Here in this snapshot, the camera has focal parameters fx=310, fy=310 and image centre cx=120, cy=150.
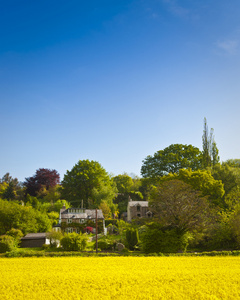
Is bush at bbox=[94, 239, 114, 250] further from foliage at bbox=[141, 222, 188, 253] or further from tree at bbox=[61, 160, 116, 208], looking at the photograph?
tree at bbox=[61, 160, 116, 208]

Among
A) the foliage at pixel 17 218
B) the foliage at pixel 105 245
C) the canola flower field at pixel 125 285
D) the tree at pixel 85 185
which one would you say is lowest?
the canola flower field at pixel 125 285

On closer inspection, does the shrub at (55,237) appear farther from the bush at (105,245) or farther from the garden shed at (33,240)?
the bush at (105,245)

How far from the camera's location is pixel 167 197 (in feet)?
146

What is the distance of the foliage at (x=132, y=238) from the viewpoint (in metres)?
47.6

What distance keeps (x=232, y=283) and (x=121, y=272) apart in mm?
8382

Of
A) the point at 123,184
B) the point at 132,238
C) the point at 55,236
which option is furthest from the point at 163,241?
the point at 123,184

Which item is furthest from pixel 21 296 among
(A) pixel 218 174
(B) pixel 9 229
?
(A) pixel 218 174

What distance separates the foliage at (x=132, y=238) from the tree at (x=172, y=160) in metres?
27.6

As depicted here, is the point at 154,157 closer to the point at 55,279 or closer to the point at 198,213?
the point at 198,213

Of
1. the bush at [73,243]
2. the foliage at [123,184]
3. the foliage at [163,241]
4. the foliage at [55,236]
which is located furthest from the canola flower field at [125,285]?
the foliage at [123,184]

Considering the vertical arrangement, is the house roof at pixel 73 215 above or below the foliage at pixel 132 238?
above

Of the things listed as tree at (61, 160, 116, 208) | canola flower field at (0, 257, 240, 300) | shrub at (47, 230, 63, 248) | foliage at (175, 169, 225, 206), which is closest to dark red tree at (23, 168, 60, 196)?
tree at (61, 160, 116, 208)

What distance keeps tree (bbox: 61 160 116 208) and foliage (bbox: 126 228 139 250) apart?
3300 centimetres

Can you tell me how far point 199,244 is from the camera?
153ft
